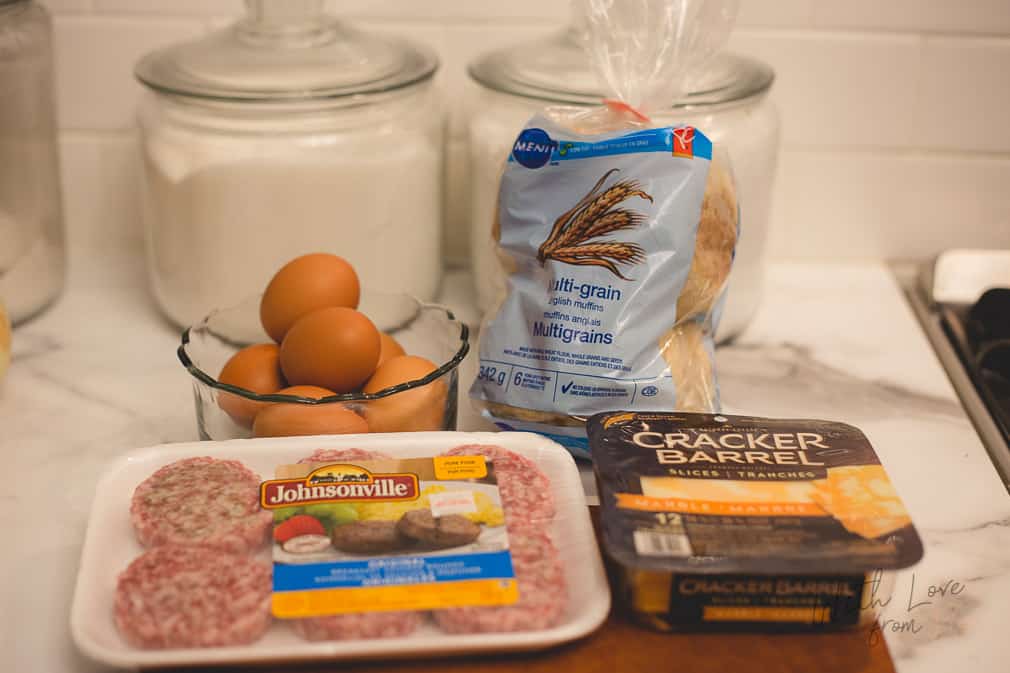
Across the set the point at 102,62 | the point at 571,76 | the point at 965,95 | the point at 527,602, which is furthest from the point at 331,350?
the point at 965,95

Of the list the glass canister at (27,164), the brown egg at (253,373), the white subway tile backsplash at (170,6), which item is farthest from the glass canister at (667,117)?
the glass canister at (27,164)

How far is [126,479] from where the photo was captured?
73 cm

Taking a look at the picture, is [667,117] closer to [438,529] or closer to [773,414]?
[773,414]

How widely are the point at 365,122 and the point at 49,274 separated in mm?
388

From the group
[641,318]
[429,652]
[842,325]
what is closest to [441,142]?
[641,318]

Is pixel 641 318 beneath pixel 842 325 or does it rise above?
above

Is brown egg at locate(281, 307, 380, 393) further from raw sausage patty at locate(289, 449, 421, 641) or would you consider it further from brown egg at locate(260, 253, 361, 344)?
raw sausage patty at locate(289, 449, 421, 641)

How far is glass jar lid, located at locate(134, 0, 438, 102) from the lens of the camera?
95cm

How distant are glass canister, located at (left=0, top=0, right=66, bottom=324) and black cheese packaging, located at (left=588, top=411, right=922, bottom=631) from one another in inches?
Result: 25.9

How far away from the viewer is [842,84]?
3.84ft

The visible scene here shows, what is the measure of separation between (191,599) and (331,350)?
0.76ft

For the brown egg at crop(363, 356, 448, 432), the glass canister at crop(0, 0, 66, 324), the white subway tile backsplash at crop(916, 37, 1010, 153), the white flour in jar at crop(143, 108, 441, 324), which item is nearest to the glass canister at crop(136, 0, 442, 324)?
the white flour in jar at crop(143, 108, 441, 324)

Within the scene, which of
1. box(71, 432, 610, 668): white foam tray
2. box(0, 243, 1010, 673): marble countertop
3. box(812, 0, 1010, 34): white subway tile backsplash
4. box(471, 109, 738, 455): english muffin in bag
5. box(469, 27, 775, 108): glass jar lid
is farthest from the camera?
box(812, 0, 1010, 34): white subway tile backsplash

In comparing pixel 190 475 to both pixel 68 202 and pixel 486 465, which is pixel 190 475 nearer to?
pixel 486 465
